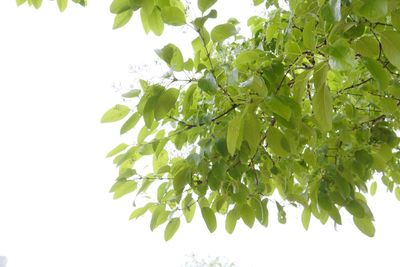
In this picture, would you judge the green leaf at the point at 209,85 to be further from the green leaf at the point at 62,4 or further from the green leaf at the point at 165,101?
the green leaf at the point at 62,4

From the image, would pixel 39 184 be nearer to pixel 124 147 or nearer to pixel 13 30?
pixel 13 30

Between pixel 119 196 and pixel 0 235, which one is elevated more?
pixel 0 235

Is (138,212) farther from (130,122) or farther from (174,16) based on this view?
(174,16)

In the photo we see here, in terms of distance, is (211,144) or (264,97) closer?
(264,97)

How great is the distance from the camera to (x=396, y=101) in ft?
2.32

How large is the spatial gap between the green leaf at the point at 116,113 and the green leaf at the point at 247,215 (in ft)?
0.85

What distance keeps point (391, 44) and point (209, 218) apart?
0.41 m

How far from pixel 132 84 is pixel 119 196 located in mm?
210

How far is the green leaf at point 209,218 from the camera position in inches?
27.7

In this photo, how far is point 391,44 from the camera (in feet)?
1.40

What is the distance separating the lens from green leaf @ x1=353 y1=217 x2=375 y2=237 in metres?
0.73

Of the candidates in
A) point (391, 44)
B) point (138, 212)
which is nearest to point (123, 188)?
point (138, 212)

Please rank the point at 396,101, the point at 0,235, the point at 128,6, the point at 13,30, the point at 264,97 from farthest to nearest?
1. the point at 13,30
2. the point at 0,235
3. the point at 396,101
4. the point at 128,6
5. the point at 264,97

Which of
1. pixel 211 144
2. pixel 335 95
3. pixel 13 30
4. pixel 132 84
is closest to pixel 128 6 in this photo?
pixel 132 84
